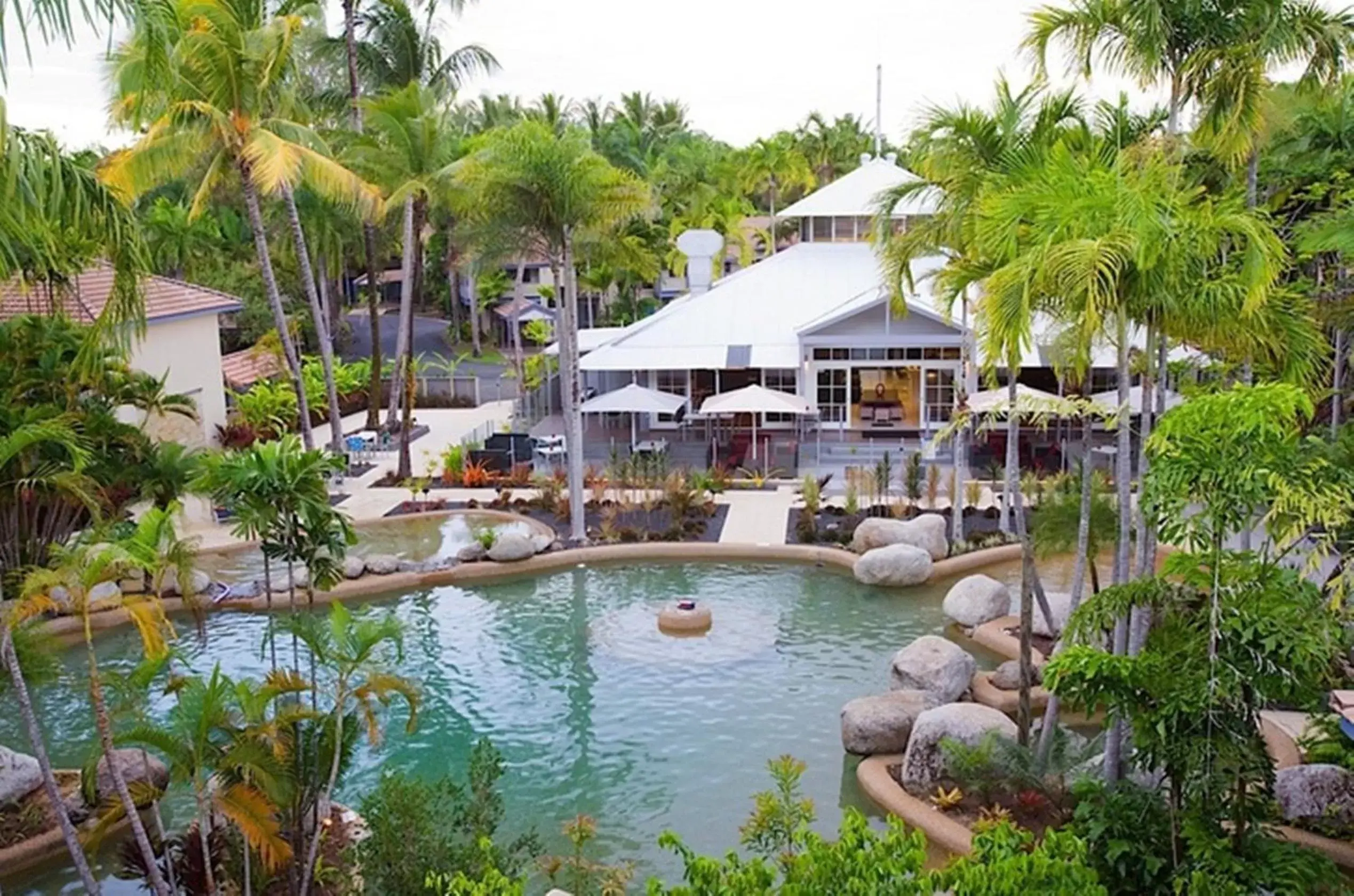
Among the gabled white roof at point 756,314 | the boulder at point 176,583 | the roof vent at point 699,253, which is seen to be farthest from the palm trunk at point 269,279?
the roof vent at point 699,253

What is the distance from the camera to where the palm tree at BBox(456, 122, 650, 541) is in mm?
19625

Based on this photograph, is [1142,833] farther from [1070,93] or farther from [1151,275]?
[1070,93]

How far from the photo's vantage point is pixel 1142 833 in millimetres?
8672

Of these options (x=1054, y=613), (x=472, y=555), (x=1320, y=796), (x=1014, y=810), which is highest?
(x=472, y=555)

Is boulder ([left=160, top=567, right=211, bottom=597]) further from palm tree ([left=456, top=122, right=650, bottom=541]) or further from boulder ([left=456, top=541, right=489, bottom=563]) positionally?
palm tree ([left=456, top=122, right=650, bottom=541])

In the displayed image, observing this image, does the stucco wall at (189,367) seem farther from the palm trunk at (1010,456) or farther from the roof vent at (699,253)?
the palm trunk at (1010,456)

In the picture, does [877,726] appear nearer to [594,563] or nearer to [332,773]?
[332,773]

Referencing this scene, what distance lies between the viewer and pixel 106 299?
1738 centimetres

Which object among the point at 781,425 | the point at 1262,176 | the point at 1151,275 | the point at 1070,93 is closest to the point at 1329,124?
the point at 1262,176

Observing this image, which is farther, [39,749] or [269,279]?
[269,279]

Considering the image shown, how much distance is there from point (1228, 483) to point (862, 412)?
69.3 feet

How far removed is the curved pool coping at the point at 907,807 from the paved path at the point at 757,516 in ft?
27.1

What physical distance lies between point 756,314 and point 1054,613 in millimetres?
15129

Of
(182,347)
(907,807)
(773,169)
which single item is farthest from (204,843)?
(773,169)
